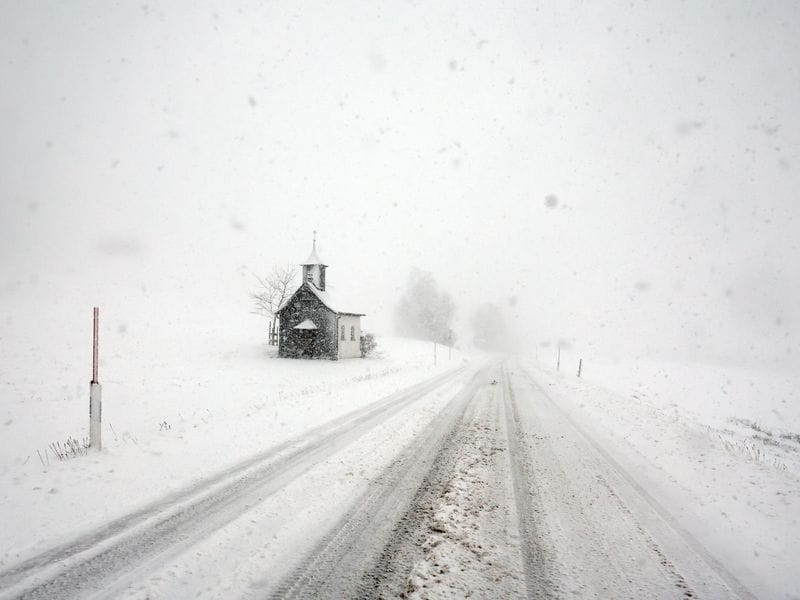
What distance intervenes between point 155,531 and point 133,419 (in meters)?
9.43

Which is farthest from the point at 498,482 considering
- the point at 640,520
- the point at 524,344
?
the point at 524,344

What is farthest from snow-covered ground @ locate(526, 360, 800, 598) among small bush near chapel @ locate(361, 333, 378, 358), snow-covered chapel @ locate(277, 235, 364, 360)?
small bush near chapel @ locate(361, 333, 378, 358)

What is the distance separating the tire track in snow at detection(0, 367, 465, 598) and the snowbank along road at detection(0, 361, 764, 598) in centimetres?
2

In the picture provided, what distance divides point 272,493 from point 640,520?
4.51 metres

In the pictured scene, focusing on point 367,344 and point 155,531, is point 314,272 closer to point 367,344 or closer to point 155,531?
point 367,344

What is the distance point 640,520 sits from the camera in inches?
171

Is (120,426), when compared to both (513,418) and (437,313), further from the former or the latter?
(437,313)

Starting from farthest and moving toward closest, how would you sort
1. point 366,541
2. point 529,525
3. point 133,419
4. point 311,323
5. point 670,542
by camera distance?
point 311,323 < point 133,419 < point 529,525 < point 670,542 < point 366,541

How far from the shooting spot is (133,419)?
36.6 feet

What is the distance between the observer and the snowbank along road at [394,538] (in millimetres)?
2922

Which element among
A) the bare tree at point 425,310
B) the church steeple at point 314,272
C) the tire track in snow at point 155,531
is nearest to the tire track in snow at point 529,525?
the tire track in snow at point 155,531

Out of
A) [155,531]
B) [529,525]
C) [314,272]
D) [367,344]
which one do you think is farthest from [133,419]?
[367,344]

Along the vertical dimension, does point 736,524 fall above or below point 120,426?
above

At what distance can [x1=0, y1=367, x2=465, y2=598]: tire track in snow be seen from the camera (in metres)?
2.86
